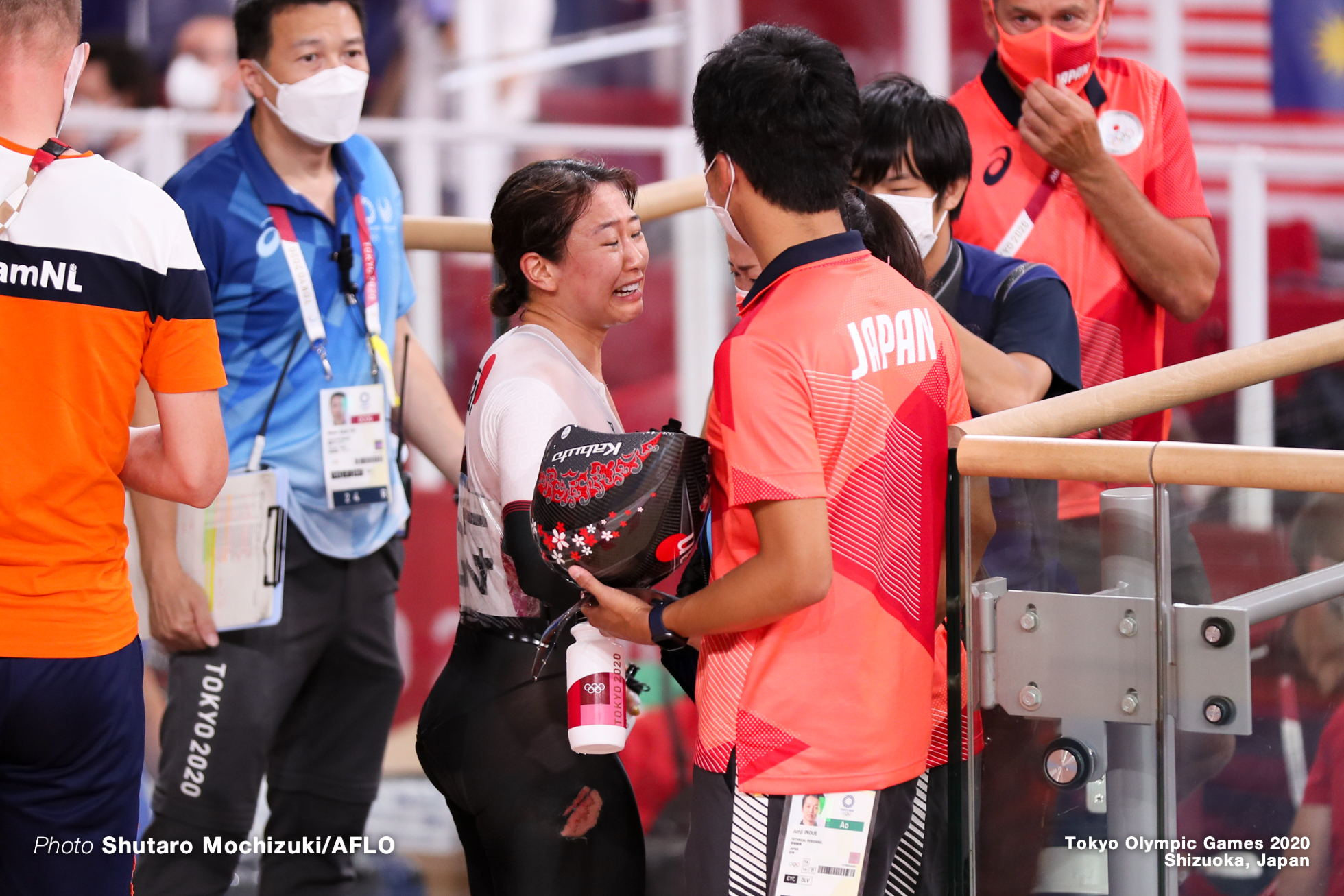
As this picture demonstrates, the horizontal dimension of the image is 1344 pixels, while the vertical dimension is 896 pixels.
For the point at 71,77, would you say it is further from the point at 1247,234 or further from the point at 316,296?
the point at 1247,234

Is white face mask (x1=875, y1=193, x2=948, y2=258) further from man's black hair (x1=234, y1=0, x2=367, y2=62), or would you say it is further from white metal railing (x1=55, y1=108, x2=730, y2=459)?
white metal railing (x1=55, y1=108, x2=730, y2=459)

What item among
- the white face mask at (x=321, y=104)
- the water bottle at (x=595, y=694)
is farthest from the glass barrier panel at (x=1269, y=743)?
the white face mask at (x=321, y=104)

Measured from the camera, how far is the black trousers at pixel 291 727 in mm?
2568

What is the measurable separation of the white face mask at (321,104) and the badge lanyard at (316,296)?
14 centimetres

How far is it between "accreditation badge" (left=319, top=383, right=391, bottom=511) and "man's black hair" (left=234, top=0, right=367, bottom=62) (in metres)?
0.68

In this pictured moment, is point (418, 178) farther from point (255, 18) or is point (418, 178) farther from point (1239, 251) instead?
point (1239, 251)

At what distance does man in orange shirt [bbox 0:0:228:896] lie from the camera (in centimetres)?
180

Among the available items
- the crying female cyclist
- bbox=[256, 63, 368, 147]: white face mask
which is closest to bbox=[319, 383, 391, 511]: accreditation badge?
bbox=[256, 63, 368, 147]: white face mask

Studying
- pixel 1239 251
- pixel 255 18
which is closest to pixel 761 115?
pixel 255 18

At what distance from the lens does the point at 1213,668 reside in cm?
163

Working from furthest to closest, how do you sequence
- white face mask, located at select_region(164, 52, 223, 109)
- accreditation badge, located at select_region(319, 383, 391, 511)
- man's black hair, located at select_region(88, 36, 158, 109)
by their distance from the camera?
white face mask, located at select_region(164, 52, 223, 109)
man's black hair, located at select_region(88, 36, 158, 109)
accreditation badge, located at select_region(319, 383, 391, 511)

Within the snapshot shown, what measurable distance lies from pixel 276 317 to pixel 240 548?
1.37ft

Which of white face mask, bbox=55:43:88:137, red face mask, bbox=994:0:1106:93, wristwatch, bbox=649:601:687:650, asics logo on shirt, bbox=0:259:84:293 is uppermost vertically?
red face mask, bbox=994:0:1106:93

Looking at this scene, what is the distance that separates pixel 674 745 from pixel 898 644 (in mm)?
2571
